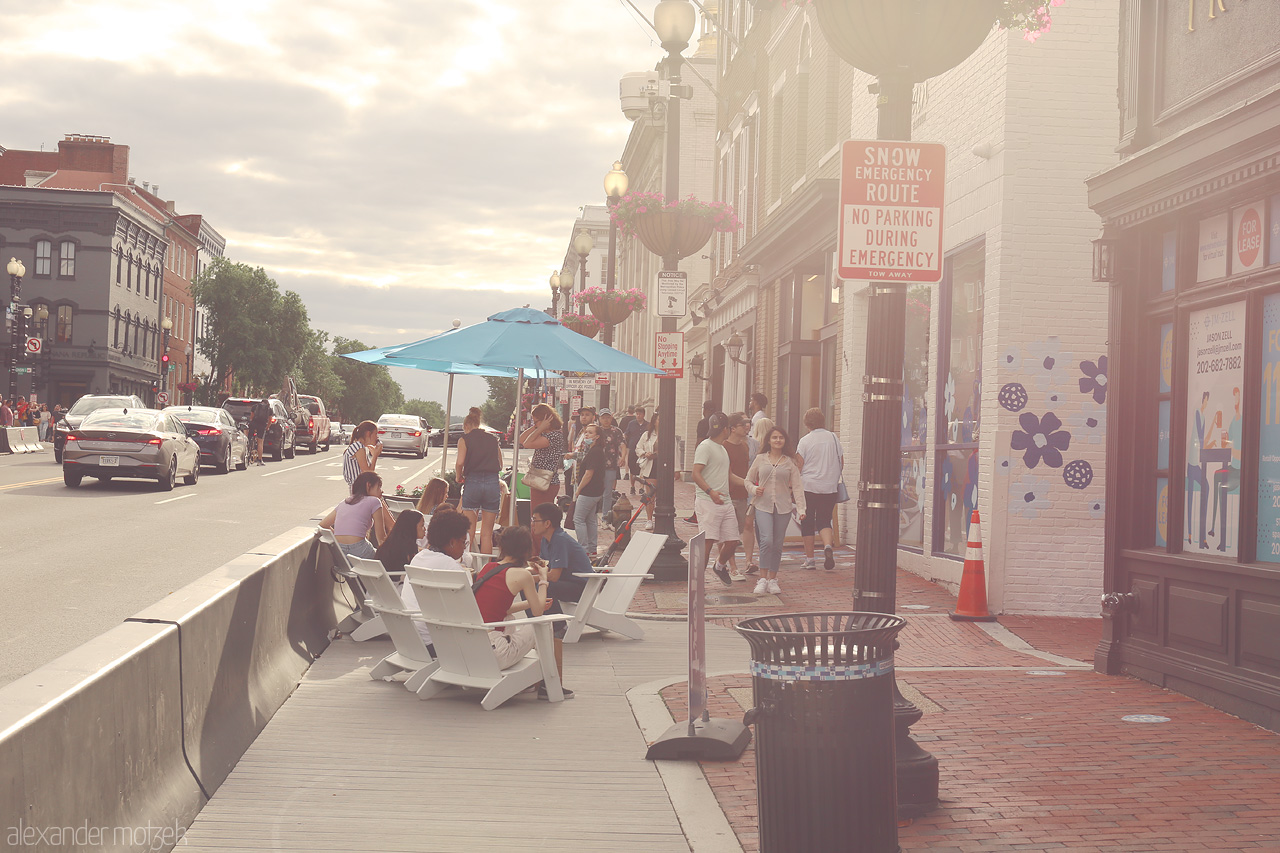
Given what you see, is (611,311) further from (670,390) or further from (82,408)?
(82,408)

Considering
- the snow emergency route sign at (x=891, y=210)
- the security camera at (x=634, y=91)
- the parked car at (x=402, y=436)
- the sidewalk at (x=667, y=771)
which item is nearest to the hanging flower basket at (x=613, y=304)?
the security camera at (x=634, y=91)

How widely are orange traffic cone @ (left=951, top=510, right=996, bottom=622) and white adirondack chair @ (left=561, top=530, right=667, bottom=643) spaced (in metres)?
2.86

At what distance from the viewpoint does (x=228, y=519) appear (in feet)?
59.6

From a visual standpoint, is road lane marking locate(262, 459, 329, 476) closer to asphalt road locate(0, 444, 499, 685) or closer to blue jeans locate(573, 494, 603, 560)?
asphalt road locate(0, 444, 499, 685)

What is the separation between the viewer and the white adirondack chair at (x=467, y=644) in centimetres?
745

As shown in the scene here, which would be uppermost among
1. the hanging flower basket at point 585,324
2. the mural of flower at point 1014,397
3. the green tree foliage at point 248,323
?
the green tree foliage at point 248,323

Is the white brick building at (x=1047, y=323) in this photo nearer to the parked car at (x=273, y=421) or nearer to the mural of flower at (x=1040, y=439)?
the mural of flower at (x=1040, y=439)

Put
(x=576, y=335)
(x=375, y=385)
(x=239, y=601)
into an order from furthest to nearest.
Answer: (x=375, y=385) < (x=576, y=335) < (x=239, y=601)

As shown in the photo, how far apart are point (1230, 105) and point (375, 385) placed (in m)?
149

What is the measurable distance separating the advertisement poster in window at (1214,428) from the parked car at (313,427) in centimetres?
4154

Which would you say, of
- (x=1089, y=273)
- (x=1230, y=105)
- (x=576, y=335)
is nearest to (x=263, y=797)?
(x=1230, y=105)

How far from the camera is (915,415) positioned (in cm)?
1432

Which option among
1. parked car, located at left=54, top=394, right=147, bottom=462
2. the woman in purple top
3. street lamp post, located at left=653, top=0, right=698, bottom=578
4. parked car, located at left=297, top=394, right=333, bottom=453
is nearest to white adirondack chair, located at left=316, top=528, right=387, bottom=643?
the woman in purple top

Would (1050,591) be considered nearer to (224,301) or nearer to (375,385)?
(224,301)
